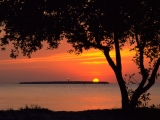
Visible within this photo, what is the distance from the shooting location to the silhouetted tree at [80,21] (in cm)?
2420

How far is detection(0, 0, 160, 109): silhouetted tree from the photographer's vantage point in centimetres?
2420

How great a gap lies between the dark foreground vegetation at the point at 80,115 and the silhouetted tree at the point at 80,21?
12.3 feet

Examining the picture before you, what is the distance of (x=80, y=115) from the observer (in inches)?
984

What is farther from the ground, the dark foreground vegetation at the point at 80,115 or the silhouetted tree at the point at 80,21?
the silhouetted tree at the point at 80,21

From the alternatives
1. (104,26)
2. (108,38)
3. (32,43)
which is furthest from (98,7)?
(32,43)

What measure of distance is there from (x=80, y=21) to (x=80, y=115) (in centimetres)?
521

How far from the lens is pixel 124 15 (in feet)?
80.6

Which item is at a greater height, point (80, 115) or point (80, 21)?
point (80, 21)

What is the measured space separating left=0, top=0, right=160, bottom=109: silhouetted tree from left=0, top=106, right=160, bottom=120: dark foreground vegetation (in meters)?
3.76

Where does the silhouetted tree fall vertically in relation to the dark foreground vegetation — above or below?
above

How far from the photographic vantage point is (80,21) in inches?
997

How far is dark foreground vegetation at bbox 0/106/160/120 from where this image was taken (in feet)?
78.4

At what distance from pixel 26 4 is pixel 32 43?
8.77ft

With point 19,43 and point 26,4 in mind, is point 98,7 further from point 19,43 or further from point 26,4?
point 19,43
